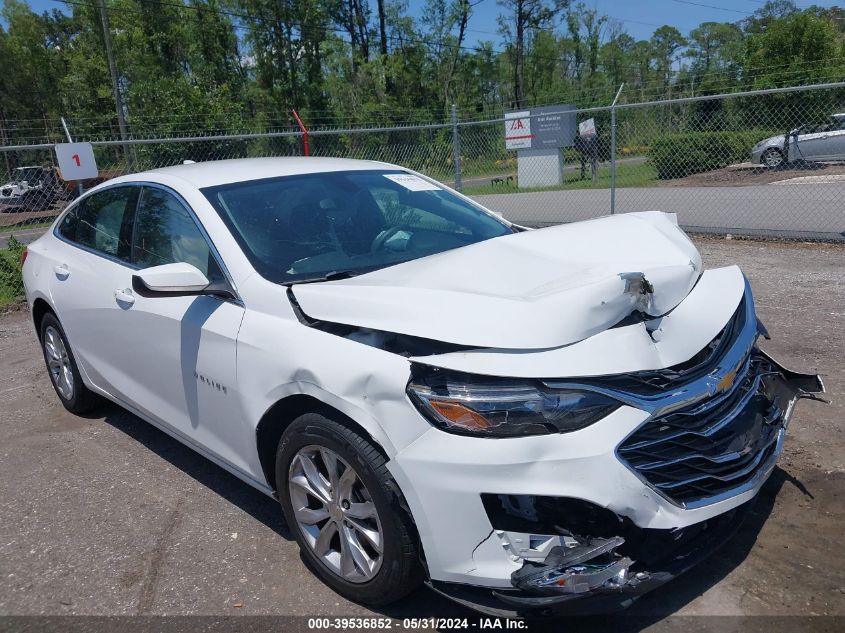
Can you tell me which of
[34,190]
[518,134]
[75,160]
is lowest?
[518,134]

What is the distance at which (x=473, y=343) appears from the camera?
2311 millimetres

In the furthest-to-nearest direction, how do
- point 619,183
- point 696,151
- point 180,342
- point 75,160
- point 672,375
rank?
point 619,183 < point 696,151 < point 75,160 < point 180,342 < point 672,375

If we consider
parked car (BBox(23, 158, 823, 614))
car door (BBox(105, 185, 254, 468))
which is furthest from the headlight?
car door (BBox(105, 185, 254, 468))

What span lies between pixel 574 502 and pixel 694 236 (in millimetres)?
9020

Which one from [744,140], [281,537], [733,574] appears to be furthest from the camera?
[744,140]

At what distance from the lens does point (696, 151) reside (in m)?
19.1

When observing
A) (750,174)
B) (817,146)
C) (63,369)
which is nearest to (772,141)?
(817,146)

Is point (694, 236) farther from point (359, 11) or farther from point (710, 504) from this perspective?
point (359, 11)

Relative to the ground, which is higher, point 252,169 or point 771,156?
point 252,169

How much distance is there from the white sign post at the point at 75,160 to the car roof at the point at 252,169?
522 cm

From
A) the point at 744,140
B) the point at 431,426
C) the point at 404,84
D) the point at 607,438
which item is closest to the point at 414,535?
the point at 431,426

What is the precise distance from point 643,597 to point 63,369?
4013mm

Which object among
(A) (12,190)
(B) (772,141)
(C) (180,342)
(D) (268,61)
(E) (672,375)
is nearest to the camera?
(E) (672,375)

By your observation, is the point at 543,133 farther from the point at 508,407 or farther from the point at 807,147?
the point at 508,407
